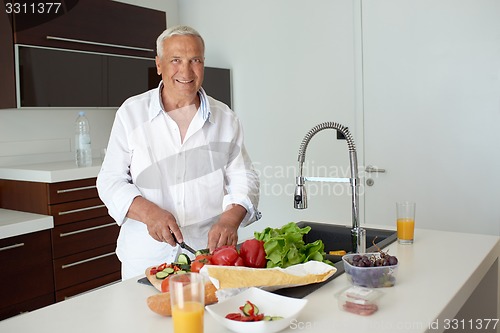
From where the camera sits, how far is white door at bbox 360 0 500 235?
301 centimetres

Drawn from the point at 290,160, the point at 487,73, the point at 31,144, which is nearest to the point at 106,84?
the point at 31,144

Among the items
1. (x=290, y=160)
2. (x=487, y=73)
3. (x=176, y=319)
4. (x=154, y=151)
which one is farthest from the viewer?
(x=290, y=160)

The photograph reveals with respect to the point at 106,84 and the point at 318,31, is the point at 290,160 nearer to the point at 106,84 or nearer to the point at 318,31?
the point at 318,31

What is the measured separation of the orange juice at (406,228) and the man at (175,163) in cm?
53

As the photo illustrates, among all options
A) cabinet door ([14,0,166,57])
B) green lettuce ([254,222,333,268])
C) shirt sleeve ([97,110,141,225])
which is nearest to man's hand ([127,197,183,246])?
shirt sleeve ([97,110,141,225])

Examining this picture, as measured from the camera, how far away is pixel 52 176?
2809 millimetres

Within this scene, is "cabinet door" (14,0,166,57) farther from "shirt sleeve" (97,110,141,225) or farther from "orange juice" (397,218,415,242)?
"orange juice" (397,218,415,242)

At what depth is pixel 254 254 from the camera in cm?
144

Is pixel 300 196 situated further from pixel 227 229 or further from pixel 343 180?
pixel 227 229

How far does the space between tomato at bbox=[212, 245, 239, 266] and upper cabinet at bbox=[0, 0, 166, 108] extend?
1.98 meters

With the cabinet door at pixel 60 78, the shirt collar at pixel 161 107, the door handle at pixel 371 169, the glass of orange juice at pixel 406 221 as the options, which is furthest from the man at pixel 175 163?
the door handle at pixel 371 169

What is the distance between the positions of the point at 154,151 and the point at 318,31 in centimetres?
202

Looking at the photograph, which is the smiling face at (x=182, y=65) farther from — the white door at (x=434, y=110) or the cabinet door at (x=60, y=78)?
the white door at (x=434, y=110)

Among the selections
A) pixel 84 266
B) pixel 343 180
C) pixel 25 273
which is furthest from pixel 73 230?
pixel 343 180
